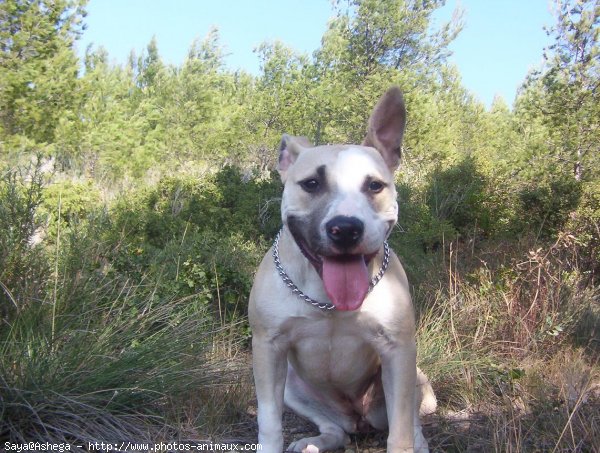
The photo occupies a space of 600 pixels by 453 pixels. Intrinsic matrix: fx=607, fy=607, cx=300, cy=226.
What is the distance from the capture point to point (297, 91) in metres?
18.2

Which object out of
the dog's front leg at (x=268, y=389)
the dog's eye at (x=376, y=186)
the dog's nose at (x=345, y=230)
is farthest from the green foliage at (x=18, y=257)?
the dog's eye at (x=376, y=186)

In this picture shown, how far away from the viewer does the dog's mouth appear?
8.68ft

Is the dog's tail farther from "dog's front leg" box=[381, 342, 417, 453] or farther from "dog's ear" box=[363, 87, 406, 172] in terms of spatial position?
"dog's ear" box=[363, 87, 406, 172]

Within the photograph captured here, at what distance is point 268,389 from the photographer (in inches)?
111

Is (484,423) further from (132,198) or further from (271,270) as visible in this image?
(132,198)

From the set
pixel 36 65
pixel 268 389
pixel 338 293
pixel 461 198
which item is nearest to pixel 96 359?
pixel 268 389

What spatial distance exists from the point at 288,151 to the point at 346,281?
2.94 feet

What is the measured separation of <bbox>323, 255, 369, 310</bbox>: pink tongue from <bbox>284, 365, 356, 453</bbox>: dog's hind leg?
0.88 metres

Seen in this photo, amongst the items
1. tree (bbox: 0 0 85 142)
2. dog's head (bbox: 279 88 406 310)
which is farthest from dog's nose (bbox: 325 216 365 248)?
tree (bbox: 0 0 85 142)

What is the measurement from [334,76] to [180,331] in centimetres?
1510

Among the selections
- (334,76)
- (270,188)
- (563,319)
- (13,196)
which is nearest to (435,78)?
(334,76)

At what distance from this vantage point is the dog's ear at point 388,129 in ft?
10.2

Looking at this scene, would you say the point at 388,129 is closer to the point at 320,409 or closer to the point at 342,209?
the point at 342,209

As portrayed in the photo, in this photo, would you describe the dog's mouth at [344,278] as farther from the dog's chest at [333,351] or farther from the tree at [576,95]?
the tree at [576,95]
